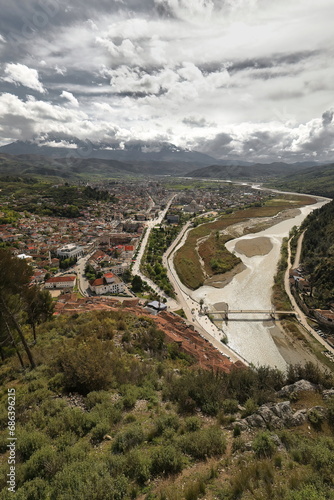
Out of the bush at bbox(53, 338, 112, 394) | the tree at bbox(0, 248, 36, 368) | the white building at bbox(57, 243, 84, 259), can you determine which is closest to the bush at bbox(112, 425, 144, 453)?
the bush at bbox(53, 338, 112, 394)

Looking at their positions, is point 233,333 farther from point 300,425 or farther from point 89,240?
point 89,240

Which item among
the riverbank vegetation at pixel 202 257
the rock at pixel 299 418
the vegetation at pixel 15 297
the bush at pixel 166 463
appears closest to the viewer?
the bush at pixel 166 463

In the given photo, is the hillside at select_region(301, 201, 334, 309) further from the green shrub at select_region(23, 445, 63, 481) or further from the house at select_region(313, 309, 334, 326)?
the green shrub at select_region(23, 445, 63, 481)

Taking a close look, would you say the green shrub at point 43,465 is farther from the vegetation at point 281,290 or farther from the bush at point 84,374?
the vegetation at point 281,290

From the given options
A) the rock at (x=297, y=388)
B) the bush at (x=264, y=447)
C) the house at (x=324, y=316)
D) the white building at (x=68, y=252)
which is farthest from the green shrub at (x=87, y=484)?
the white building at (x=68, y=252)

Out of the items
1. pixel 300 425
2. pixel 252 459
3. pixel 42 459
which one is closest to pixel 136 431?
pixel 42 459
